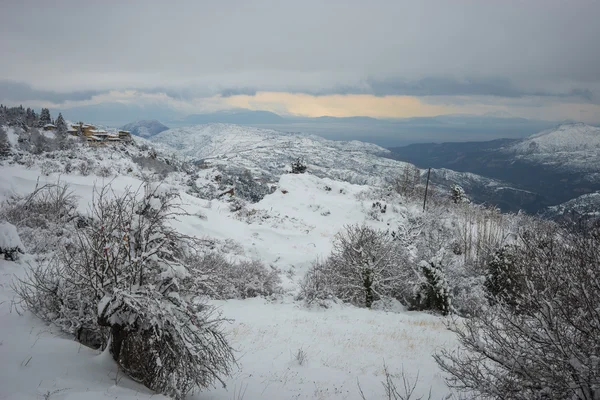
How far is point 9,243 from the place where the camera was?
959 cm

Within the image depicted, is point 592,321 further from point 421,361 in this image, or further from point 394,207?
point 394,207

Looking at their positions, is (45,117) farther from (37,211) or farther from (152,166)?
(37,211)

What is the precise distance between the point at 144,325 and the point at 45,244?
976cm

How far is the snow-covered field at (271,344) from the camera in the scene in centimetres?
471

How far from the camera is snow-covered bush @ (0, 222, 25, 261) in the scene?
9398 mm

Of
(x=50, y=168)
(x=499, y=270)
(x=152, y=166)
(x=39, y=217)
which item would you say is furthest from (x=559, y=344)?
(x=152, y=166)

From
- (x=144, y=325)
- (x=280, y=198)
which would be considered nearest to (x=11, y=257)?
(x=144, y=325)

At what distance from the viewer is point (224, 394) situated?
272 inches

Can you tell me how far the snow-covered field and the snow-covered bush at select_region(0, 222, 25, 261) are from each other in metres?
0.32

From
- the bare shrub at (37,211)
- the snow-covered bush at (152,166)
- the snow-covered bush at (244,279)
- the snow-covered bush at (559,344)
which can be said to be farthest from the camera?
the snow-covered bush at (152,166)

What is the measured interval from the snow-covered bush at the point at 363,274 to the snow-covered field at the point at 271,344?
3.89 feet

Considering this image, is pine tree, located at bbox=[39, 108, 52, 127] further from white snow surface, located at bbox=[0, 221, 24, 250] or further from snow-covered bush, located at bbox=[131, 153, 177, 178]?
white snow surface, located at bbox=[0, 221, 24, 250]

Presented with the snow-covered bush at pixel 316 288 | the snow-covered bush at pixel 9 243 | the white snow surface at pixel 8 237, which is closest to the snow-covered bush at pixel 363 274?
the snow-covered bush at pixel 316 288

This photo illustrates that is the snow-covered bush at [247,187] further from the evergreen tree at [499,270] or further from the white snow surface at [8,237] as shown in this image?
the white snow surface at [8,237]
